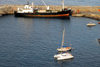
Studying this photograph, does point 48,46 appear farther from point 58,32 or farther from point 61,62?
point 58,32

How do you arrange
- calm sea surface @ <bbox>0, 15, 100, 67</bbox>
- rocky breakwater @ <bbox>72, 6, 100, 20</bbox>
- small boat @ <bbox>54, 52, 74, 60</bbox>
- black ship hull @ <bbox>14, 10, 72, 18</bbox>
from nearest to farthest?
calm sea surface @ <bbox>0, 15, 100, 67</bbox>
small boat @ <bbox>54, 52, 74, 60</bbox>
rocky breakwater @ <bbox>72, 6, 100, 20</bbox>
black ship hull @ <bbox>14, 10, 72, 18</bbox>

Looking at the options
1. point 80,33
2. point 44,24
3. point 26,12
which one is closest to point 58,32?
point 80,33

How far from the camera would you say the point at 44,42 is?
94938 mm

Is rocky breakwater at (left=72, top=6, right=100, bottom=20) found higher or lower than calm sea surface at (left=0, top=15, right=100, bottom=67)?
higher

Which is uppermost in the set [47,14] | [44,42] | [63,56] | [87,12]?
[47,14]

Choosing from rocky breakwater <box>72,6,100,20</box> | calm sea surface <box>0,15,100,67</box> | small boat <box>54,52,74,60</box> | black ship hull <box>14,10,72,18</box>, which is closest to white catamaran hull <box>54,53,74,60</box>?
small boat <box>54,52,74,60</box>

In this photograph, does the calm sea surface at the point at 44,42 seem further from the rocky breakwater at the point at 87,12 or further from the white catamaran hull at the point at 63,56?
the rocky breakwater at the point at 87,12

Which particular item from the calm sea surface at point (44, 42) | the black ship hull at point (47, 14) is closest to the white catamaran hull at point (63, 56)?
the calm sea surface at point (44, 42)

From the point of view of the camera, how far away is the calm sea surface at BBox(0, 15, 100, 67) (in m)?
75.8

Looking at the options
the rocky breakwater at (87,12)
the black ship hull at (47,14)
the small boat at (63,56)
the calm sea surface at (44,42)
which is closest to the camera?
the calm sea surface at (44,42)

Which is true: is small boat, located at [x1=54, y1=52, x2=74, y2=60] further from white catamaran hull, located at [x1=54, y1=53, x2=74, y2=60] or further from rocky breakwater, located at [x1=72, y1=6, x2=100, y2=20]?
rocky breakwater, located at [x1=72, y1=6, x2=100, y2=20]

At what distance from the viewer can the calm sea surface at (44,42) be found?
75750 mm

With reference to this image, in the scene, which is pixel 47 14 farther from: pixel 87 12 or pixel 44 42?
pixel 44 42

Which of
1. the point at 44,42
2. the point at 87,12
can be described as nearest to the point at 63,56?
the point at 44,42
